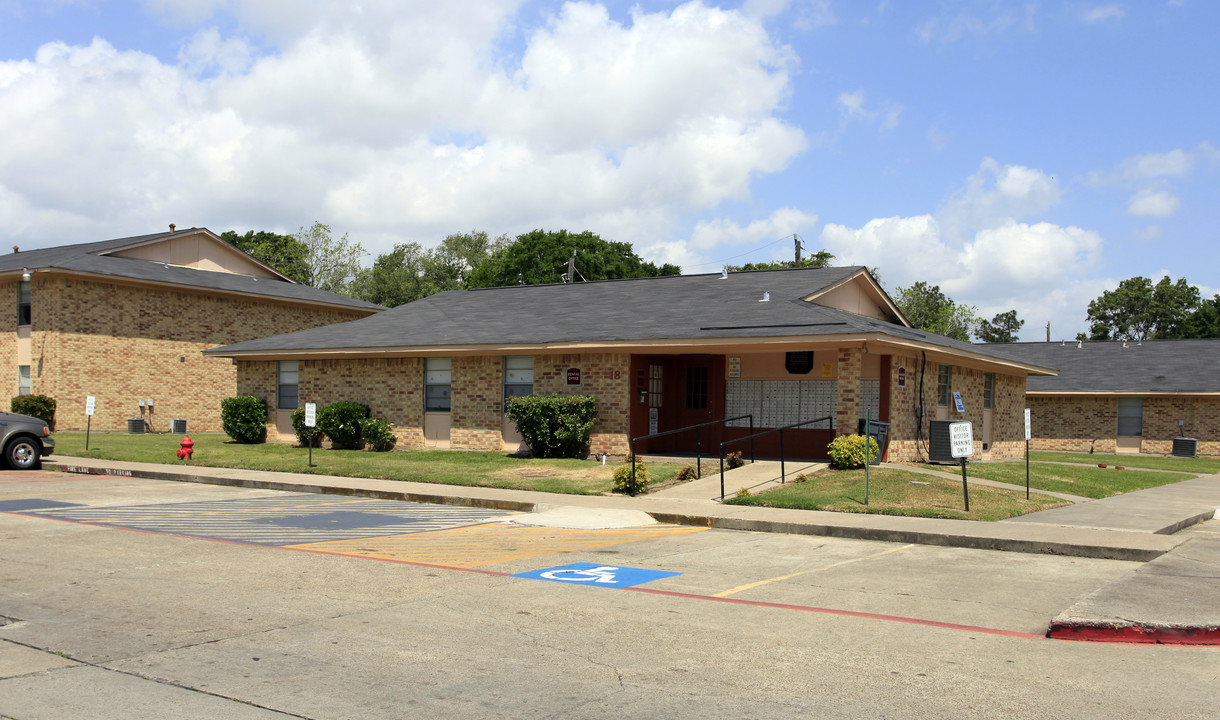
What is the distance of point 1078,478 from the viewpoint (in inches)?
846

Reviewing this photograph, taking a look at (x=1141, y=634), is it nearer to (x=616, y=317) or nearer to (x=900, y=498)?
(x=900, y=498)

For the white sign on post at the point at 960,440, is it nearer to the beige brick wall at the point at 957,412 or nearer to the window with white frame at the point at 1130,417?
the beige brick wall at the point at 957,412

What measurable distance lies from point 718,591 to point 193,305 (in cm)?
3160

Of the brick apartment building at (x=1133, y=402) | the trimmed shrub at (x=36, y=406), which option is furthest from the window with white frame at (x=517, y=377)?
the brick apartment building at (x=1133, y=402)

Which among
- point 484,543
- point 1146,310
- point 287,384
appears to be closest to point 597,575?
point 484,543

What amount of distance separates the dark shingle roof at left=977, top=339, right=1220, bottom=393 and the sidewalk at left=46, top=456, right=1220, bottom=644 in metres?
17.7

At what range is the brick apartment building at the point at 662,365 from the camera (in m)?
20.8

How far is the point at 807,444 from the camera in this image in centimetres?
2192

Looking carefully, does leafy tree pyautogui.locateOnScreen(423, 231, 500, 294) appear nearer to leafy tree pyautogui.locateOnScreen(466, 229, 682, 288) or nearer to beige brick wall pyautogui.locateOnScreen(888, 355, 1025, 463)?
leafy tree pyautogui.locateOnScreen(466, 229, 682, 288)

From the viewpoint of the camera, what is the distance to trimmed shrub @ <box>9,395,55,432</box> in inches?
1197

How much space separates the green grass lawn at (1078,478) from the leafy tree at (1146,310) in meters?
70.9

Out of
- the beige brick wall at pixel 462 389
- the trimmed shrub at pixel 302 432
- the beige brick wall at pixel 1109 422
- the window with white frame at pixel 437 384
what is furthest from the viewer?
the beige brick wall at pixel 1109 422

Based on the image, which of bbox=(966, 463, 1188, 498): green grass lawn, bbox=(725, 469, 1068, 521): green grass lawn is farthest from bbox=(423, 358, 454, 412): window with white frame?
bbox=(966, 463, 1188, 498): green grass lawn

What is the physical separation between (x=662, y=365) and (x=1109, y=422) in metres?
24.9
